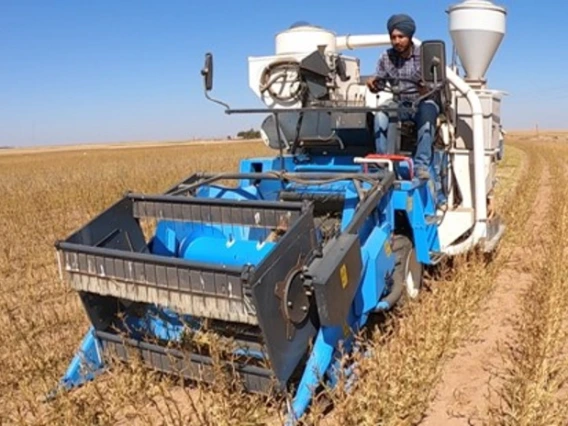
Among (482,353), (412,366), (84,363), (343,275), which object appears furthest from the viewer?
(482,353)

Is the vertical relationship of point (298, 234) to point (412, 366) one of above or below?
above

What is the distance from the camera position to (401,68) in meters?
4.90

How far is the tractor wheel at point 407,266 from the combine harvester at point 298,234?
0.05 feet

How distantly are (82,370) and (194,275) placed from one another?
1.09 metres

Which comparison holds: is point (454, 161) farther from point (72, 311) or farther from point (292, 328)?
point (72, 311)

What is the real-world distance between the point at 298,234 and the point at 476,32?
3.86 m

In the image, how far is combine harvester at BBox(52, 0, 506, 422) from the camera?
2.93m

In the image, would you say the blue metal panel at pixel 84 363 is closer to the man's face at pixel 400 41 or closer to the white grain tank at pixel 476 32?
the man's face at pixel 400 41

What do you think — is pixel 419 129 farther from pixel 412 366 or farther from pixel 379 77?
pixel 412 366

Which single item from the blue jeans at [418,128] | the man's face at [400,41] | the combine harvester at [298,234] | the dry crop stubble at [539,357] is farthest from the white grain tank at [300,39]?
the dry crop stubble at [539,357]

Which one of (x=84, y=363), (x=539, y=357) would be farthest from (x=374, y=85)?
(x=84, y=363)

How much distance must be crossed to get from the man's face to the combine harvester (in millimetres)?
335

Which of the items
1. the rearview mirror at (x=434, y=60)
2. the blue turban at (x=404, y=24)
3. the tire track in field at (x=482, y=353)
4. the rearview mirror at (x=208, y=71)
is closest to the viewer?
the tire track in field at (x=482, y=353)

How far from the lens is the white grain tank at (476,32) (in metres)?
5.80
